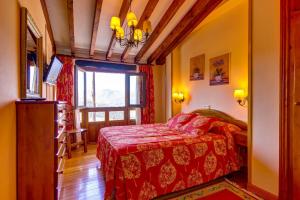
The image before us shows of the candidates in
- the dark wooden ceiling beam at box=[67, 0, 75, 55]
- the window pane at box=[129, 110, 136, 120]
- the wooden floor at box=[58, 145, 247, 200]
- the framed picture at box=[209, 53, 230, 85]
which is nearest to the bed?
the wooden floor at box=[58, 145, 247, 200]

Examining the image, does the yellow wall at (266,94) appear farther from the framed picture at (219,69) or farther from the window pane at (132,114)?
the window pane at (132,114)

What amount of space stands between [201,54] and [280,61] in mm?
2313

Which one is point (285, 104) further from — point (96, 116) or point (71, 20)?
point (96, 116)

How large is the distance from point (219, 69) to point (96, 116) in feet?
11.8

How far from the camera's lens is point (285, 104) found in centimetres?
202

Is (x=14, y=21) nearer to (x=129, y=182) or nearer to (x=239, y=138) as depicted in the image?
(x=129, y=182)

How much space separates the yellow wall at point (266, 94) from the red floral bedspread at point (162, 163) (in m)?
0.48

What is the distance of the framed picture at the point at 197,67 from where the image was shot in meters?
4.21

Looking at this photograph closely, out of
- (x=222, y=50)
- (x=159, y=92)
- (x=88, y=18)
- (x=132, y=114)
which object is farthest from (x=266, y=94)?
(x=132, y=114)

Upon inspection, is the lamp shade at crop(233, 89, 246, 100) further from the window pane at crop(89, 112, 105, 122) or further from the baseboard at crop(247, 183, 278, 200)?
the window pane at crop(89, 112, 105, 122)

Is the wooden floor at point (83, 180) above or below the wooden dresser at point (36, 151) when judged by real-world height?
below

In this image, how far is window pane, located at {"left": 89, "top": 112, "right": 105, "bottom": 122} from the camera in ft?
17.0

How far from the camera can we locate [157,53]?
5.26 metres

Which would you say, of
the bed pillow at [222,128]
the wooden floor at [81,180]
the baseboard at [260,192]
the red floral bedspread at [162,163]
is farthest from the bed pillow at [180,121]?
the wooden floor at [81,180]
